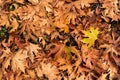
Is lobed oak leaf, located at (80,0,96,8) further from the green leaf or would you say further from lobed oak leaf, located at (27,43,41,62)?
lobed oak leaf, located at (27,43,41,62)

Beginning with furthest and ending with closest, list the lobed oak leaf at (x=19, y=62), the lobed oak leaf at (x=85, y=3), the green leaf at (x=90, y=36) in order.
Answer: the lobed oak leaf at (x=85, y=3), the green leaf at (x=90, y=36), the lobed oak leaf at (x=19, y=62)

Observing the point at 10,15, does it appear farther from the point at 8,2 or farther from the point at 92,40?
the point at 92,40

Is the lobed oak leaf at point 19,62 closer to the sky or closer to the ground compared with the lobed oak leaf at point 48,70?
closer to the sky

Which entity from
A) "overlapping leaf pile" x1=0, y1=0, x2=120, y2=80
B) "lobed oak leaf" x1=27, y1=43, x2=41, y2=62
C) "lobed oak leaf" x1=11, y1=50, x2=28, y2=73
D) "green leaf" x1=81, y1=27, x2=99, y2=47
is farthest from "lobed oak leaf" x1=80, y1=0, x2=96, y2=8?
"lobed oak leaf" x1=11, y1=50, x2=28, y2=73

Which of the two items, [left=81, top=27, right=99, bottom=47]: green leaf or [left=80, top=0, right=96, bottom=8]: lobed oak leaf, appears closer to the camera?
[left=81, top=27, right=99, bottom=47]: green leaf

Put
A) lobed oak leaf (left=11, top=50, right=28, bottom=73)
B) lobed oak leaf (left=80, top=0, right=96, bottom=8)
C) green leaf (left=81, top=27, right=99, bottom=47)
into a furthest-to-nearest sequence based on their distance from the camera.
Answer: lobed oak leaf (left=80, top=0, right=96, bottom=8) → green leaf (left=81, top=27, right=99, bottom=47) → lobed oak leaf (left=11, top=50, right=28, bottom=73)

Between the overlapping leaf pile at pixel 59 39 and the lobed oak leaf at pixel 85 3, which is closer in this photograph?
the overlapping leaf pile at pixel 59 39

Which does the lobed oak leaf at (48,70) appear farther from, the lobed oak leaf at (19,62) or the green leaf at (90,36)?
the green leaf at (90,36)

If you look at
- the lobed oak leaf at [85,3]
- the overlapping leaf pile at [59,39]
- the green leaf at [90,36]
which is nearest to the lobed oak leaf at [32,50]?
the overlapping leaf pile at [59,39]
